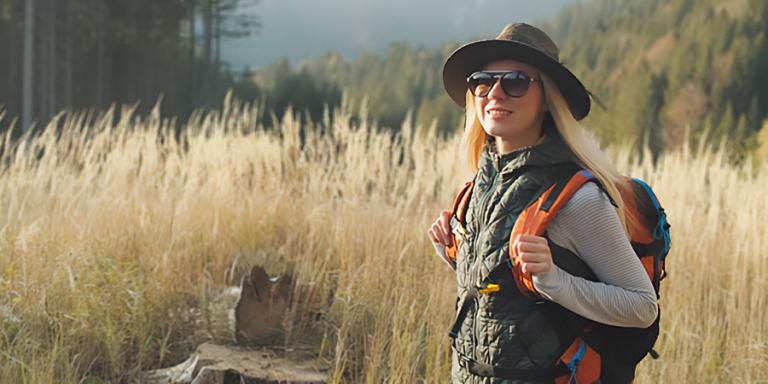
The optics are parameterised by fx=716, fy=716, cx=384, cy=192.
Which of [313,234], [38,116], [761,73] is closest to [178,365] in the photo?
[313,234]

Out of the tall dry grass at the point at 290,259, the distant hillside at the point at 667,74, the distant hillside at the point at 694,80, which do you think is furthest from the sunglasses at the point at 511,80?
the distant hillside at the point at 694,80

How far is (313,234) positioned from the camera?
13.5ft

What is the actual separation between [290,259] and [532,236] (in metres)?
2.91

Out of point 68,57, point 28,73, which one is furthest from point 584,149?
point 68,57

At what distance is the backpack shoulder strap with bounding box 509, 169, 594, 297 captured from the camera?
1449 mm

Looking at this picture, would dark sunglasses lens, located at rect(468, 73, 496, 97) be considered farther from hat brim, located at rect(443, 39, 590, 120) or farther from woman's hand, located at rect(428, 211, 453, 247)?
woman's hand, located at rect(428, 211, 453, 247)

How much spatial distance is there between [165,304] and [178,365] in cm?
47

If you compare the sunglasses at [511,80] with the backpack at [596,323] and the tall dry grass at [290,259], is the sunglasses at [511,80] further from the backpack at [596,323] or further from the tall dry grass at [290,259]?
the tall dry grass at [290,259]

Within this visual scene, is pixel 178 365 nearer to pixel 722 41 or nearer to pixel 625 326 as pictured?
pixel 625 326

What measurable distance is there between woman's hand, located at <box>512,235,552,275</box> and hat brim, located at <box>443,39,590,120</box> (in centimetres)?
41

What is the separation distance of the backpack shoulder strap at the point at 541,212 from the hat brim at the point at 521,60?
0.70 ft

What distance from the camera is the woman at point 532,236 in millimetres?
1467


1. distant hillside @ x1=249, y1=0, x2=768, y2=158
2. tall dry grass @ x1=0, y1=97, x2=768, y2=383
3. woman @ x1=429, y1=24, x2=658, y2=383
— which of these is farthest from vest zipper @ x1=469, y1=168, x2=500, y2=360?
distant hillside @ x1=249, y1=0, x2=768, y2=158

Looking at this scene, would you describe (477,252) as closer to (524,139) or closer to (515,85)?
(524,139)
